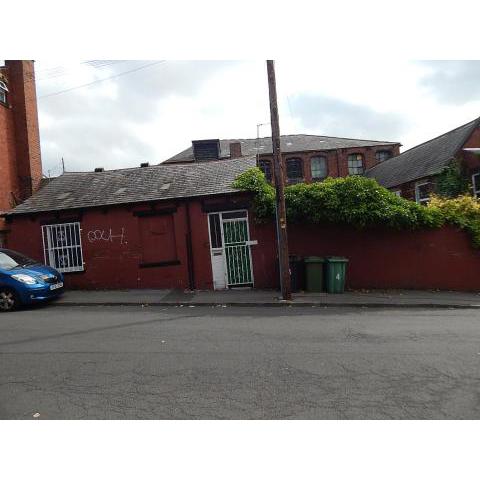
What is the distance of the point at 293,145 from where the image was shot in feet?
128

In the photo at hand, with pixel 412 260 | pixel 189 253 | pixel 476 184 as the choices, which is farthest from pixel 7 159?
pixel 476 184

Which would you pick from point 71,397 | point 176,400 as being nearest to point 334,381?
point 176,400

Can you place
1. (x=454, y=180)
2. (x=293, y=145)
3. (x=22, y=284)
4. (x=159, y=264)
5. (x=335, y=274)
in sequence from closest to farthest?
1. (x=22, y=284)
2. (x=335, y=274)
3. (x=159, y=264)
4. (x=454, y=180)
5. (x=293, y=145)

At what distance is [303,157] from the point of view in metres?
37.5

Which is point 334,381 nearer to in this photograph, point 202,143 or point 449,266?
point 449,266

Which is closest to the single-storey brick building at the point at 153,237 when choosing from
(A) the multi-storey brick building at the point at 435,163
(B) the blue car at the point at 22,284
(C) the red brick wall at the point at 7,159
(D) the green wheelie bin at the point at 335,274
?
(D) the green wheelie bin at the point at 335,274

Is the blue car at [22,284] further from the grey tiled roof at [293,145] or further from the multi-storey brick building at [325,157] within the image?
the multi-storey brick building at [325,157]

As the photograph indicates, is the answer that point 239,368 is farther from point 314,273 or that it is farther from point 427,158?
point 427,158

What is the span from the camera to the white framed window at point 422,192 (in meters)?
20.0

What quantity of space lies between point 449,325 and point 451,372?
10.7 ft

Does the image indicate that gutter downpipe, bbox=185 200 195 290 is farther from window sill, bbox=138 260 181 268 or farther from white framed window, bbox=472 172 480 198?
white framed window, bbox=472 172 480 198

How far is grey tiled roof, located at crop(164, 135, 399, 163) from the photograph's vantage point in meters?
36.7

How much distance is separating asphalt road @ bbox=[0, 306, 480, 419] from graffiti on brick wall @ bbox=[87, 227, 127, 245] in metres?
5.00

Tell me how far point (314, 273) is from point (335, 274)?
0.63 metres
